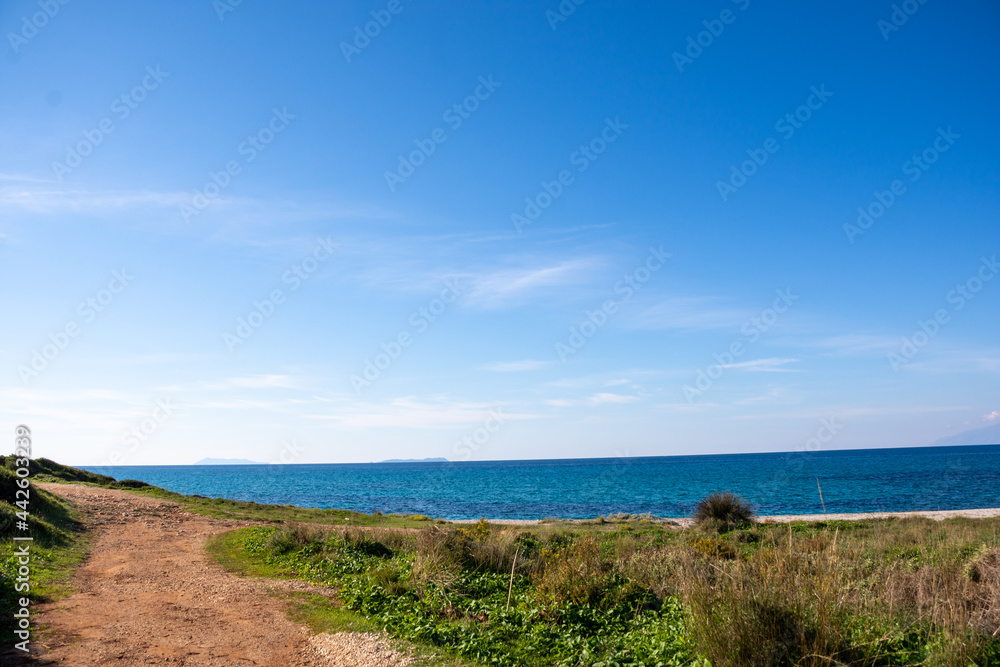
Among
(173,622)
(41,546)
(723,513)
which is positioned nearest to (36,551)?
(41,546)

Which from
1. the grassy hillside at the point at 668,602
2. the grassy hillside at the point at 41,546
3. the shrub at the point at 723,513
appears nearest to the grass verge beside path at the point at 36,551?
the grassy hillside at the point at 41,546

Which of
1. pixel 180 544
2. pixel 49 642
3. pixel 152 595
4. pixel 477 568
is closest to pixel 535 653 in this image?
pixel 477 568

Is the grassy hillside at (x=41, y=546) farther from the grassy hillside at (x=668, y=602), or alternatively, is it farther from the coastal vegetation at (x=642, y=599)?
the grassy hillside at (x=668, y=602)

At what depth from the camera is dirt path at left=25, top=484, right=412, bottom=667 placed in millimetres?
7410

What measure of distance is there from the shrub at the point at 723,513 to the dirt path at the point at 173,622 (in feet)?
61.4

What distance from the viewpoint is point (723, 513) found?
2419 cm

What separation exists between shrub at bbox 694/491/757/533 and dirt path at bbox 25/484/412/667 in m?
18.7

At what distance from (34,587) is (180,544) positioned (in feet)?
25.3

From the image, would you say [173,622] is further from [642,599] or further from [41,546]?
[41,546]

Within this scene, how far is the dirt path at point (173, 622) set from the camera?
7.41 metres

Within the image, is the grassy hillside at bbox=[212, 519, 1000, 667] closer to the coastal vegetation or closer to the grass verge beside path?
the coastal vegetation

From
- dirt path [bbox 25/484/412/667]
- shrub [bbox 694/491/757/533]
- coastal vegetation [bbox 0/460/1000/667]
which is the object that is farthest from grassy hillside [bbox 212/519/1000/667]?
shrub [bbox 694/491/757/533]

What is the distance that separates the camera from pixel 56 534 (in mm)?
15766

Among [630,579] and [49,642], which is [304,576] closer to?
[49,642]
